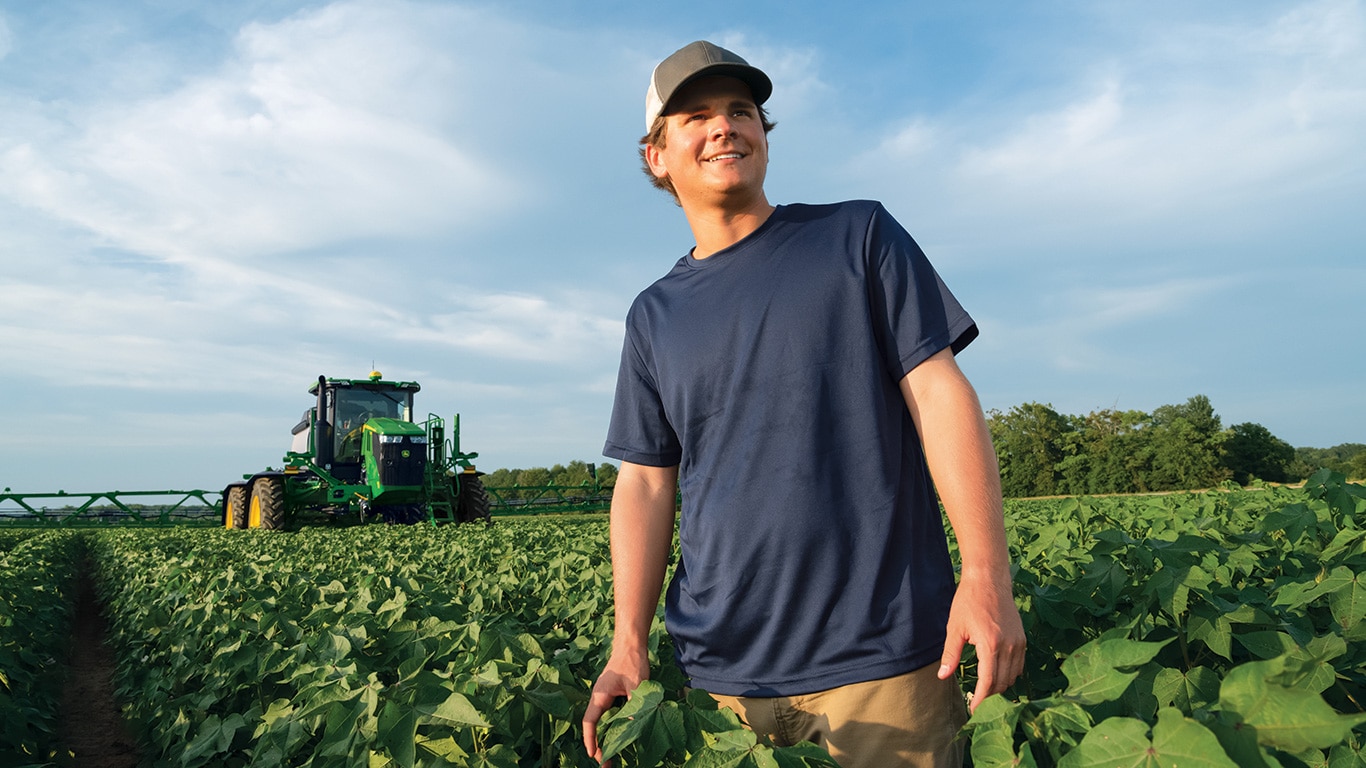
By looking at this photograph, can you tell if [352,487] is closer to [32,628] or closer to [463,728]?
[32,628]

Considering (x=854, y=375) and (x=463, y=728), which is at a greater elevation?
(x=854, y=375)

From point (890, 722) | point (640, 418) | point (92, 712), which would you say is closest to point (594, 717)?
point (890, 722)

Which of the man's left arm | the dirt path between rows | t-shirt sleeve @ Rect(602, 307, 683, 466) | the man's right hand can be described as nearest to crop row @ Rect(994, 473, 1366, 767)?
the man's left arm

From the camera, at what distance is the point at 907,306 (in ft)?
6.37

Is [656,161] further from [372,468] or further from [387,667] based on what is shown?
[372,468]

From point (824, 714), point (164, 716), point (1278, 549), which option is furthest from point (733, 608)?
point (164, 716)

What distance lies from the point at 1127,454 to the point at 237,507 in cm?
4965

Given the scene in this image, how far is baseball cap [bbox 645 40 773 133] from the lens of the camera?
2229 mm

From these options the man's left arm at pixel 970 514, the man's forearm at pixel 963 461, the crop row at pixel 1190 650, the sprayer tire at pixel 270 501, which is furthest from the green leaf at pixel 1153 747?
→ the sprayer tire at pixel 270 501

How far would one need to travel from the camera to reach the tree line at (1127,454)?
52.9 metres

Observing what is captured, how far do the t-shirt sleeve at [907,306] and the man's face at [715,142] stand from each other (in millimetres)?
364

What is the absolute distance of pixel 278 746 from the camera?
2484mm

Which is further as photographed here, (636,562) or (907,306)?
(636,562)

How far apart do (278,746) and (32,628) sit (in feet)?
21.2
